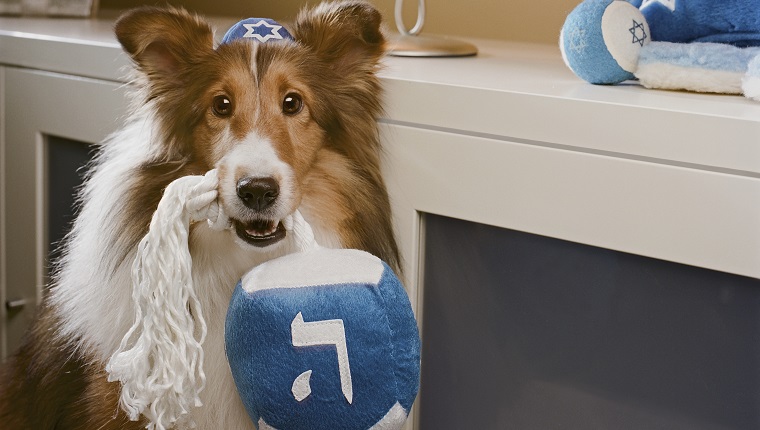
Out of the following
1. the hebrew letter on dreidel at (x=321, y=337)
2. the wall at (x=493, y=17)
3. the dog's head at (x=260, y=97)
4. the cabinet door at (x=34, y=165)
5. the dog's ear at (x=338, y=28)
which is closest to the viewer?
the hebrew letter on dreidel at (x=321, y=337)

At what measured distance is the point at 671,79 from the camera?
1079 millimetres

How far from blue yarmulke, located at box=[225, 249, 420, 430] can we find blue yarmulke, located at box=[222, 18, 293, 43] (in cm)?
28

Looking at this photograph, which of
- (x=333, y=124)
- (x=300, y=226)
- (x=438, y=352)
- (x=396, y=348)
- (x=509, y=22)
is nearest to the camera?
Result: (x=396, y=348)

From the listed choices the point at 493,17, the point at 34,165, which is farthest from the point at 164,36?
the point at 493,17

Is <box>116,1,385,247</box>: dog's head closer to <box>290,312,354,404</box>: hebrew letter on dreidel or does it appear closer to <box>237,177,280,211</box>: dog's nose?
<box>237,177,280,211</box>: dog's nose

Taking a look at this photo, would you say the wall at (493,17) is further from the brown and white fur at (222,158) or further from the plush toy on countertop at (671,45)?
the brown and white fur at (222,158)

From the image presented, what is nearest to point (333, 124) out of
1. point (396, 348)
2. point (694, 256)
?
point (396, 348)

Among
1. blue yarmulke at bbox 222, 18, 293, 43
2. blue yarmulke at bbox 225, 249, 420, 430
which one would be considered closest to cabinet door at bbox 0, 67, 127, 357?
blue yarmulke at bbox 222, 18, 293, 43

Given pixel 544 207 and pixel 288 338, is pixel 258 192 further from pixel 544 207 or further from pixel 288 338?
pixel 544 207

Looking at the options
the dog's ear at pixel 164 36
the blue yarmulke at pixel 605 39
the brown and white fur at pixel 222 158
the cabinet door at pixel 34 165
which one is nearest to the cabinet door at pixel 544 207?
the brown and white fur at pixel 222 158

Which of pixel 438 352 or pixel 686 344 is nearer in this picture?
pixel 686 344

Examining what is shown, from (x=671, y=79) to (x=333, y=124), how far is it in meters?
0.41

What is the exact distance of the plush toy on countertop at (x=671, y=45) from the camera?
1.07 meters

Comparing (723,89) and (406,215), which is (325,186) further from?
(723,89)
